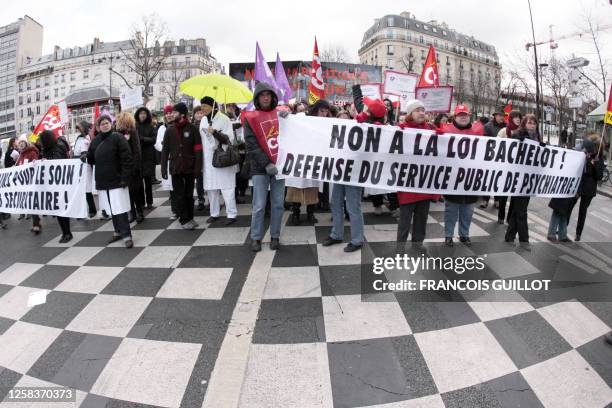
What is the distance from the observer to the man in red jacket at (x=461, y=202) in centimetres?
472

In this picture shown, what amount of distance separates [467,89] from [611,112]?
7920cm

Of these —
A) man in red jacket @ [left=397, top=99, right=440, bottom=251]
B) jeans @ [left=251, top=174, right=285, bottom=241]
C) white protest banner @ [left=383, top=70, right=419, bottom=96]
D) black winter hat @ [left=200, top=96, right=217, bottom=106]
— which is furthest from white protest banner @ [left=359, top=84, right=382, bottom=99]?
jeans @ [left=251, top=174, right=285, bottom=241]

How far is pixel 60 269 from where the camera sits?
14.8 ft

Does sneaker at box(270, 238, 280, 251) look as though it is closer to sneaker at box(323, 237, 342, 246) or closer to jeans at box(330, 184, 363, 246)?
sneaker at box(323, 237, 342, 246)

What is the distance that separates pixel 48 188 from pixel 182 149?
6.81 feet

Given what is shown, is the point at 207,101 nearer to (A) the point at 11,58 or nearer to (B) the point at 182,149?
(B) the point at 182,149

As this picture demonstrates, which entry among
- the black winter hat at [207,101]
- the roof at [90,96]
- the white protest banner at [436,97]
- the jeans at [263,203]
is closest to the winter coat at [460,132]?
the jeans at [263,203]

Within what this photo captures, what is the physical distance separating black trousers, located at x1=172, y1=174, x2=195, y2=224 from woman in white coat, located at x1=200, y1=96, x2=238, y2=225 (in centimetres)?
26

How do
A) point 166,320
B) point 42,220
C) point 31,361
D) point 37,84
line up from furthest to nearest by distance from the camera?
point 37,84 → point 42,220 → point 166,320 → point 31,361

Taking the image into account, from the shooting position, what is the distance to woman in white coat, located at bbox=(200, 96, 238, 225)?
18.8ft

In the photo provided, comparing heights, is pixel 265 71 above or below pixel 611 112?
above

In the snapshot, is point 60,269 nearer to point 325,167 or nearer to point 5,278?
point 5,278

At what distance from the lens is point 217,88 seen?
19.3ft

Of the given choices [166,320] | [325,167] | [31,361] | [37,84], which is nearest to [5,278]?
[31,361]
